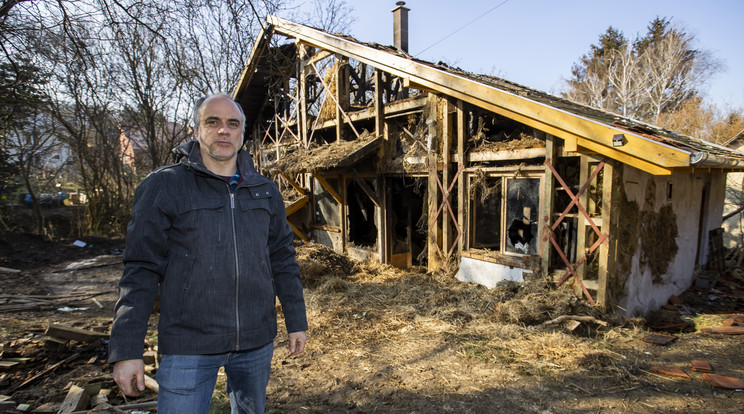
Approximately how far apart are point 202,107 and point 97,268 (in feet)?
33.7

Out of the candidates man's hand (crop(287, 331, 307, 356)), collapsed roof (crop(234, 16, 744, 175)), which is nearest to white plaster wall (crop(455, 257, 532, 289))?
collapsed roof (crop(234, 16, 744, 175))

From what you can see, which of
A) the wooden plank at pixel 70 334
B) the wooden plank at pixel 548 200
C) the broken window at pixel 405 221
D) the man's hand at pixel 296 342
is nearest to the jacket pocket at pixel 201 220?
the man's hand at pixel 296 342

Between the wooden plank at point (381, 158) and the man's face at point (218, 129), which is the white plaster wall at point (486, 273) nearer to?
the wooden plank at point (381, 158)

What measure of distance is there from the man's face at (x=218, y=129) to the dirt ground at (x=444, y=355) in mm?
2585

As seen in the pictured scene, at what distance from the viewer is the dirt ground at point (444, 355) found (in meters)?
3.50

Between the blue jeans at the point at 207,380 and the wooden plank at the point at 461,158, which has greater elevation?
the wooden plank at the point at 461,158

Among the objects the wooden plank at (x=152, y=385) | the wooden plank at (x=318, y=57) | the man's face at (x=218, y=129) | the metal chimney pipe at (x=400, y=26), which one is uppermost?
the metal chimney pipe at (x=400, y=26)

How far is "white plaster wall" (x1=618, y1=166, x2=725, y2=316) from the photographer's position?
5844 millimetres

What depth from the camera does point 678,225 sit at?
7164mm

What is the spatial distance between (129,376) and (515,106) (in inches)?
222

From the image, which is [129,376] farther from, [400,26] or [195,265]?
[400,26]

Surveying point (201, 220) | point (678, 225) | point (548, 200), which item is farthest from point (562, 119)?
point (201, 220)

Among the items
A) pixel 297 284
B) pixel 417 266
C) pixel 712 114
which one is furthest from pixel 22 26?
pixel 712 114

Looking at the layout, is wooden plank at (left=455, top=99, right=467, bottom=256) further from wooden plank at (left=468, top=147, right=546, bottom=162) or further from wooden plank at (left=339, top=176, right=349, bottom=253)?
wooden plank at (left=339, top=176, right=349, bottom=253)
